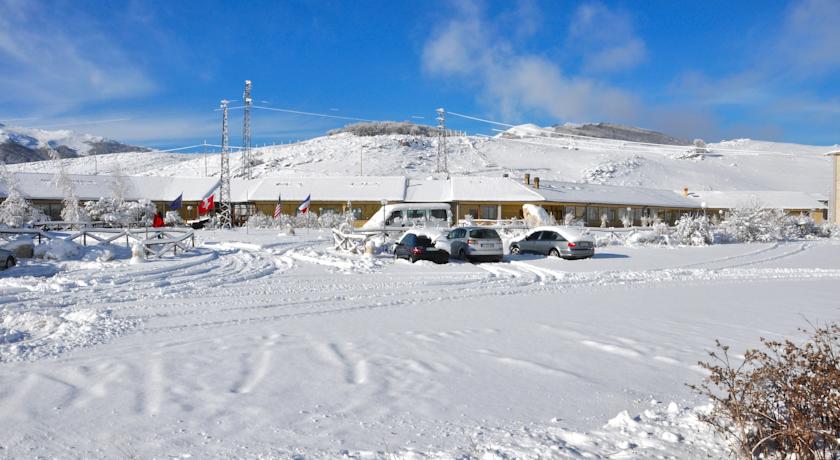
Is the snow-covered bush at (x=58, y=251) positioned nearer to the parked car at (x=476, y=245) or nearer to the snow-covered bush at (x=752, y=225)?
the parked car at (x=476, y=245)

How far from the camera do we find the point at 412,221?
36.0m

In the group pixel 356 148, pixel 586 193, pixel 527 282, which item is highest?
pixel 356 148

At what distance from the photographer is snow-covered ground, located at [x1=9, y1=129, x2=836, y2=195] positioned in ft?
293

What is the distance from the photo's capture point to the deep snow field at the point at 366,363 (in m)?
4.46

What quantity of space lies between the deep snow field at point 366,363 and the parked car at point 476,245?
603 cm

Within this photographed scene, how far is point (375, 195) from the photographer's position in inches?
2094

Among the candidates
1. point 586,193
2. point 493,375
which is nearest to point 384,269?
point 493,375

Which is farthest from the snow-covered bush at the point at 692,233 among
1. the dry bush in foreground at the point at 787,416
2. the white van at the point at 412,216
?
the dry bush in foreground at the point at 787,416

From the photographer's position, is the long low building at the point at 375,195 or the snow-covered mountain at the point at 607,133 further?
the snow-covered mountain at the point at 607,133

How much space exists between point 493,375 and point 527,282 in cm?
950

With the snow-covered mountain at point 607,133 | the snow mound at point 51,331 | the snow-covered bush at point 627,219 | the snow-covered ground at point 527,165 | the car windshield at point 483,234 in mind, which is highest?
the snow-covered mountain at point 607,133

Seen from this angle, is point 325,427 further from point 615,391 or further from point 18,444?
point 615,391

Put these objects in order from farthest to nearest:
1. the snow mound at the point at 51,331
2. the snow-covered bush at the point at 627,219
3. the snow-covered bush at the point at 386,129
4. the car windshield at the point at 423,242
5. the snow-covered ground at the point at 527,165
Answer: the snow-covered bush at the point at 386,129, the snow-covered ground at the point at 527,165, the snow-covered bush at the point at 627,219, the car windshield at the point at 423,242, the snow mound at the point at 51,331

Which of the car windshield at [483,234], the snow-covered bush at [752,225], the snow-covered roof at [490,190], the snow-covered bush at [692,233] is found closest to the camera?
the car windshield at [483,234]
